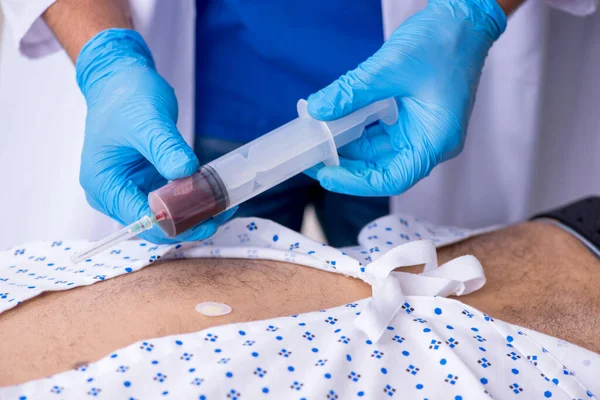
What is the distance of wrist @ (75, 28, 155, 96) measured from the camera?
1070 millimetres

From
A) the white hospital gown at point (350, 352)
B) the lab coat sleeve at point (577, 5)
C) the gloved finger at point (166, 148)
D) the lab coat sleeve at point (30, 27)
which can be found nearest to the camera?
the white hospital gown at point (350, 352)

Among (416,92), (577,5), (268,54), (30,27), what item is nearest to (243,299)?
(416,92)

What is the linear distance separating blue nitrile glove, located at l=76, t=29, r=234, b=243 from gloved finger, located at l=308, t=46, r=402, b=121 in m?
0.21

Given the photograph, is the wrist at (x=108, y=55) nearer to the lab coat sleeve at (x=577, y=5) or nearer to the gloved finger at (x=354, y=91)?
the gloved finger at (x=354, y=91)

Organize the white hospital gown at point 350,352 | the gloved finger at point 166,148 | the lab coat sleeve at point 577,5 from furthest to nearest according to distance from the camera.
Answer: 1. the lab coat sleeve at point 577,5
2. the gloved finger at point 166,148
3. the white hospital gown at point 350,352

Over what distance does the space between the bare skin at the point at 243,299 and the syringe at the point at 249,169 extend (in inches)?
4.6

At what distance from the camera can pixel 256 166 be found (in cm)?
93

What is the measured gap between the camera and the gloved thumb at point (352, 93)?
3.15 feet

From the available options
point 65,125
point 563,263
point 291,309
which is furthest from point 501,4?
point 65,125

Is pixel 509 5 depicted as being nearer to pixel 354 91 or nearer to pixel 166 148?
pixel 354 91

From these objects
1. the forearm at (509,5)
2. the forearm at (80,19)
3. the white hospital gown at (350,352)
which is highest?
the forearm at (80,19)

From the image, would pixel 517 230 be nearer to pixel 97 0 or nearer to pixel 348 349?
pixel 348 349

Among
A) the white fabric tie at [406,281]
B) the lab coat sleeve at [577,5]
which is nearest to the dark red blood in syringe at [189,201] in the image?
the white fabric tie at [406,281]

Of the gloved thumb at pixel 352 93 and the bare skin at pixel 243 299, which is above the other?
the gloved thumb at pixel 352 93
